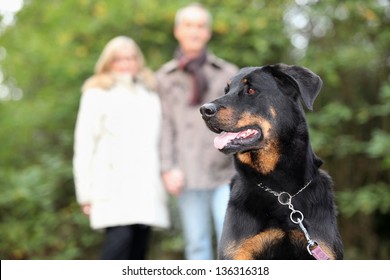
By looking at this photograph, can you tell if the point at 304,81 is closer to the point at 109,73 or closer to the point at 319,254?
the point at 319,254

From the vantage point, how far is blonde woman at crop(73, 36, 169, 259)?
488 centimetres

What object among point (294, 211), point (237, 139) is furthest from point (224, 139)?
point (294, 211)

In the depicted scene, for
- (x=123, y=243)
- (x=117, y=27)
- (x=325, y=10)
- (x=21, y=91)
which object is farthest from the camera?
(x=21, y=91)

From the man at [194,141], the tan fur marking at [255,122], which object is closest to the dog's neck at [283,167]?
the tan fur marking at [255,122]

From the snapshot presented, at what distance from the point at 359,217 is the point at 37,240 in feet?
13.5

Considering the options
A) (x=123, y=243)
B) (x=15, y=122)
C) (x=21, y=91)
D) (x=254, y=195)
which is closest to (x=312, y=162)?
(x=254, y=195)

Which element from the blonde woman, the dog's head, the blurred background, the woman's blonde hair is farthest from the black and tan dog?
the blurred background

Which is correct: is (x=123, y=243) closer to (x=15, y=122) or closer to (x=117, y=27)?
(x=117, y=27)

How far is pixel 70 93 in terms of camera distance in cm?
771

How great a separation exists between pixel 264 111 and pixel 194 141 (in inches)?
63.8

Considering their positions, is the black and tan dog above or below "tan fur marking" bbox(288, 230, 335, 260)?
above

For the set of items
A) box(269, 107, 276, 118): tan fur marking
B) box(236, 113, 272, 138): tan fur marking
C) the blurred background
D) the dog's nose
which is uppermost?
the dog's nose

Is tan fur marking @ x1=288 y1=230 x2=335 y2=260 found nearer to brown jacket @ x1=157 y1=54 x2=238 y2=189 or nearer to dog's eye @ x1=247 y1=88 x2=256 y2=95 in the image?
dog's eye @ x1=247 y1=88 x2=256 y2=95

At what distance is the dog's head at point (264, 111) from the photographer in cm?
332
